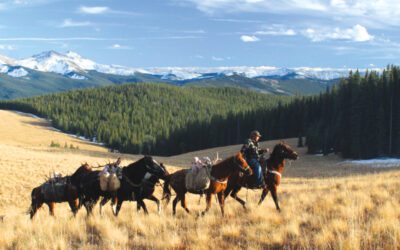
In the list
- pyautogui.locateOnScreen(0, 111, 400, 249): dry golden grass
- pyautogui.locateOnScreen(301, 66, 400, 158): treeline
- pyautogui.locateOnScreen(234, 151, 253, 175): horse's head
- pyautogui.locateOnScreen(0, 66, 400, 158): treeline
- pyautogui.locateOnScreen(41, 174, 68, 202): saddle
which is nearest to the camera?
pyautogui.locateOnScreen(0, 111, 400, 249): dry golden grass

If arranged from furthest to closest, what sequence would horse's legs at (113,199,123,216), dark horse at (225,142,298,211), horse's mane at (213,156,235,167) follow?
dark horse at (225,142,298,211)
horse's legs at (113,199,123,216)
horse's mane at (213,156,235,167)

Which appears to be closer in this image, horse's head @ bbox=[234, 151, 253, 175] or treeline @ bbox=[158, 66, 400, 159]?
horse's head @ bbox=[234, 151, 253, 175]

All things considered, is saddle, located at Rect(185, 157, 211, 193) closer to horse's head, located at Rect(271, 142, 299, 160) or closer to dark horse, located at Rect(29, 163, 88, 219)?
horse's head, located at Rect(271, 142, 299, 160)

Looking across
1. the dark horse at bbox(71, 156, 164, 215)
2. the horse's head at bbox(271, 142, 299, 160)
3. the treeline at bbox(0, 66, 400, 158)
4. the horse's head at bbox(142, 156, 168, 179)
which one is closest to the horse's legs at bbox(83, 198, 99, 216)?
the dark horse at bbox(71, 156, 164, 215)

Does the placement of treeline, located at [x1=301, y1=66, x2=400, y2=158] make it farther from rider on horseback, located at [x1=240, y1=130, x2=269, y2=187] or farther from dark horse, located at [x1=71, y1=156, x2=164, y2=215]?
dark horse, located at [x1=71, y1=156, x2=164, y2=215]

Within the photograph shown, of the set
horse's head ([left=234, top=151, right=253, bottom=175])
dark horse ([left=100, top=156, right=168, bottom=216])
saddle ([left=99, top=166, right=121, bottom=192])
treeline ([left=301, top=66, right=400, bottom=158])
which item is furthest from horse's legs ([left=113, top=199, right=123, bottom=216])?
treeline ([left=301, top=66, right=400, bottom=158])

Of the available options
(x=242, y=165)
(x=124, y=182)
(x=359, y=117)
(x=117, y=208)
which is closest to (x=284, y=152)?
(x=242, y=165)

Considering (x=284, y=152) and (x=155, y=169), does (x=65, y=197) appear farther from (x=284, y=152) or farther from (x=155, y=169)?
(x=284, y=152)

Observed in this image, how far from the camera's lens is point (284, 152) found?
1473 centimetres

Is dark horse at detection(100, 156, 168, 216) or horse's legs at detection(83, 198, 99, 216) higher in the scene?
dark horse at detection(100, 156, 168, 216)

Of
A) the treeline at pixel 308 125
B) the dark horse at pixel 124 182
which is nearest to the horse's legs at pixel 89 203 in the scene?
the dark horse at pixel 124 182

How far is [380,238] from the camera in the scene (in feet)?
26.0

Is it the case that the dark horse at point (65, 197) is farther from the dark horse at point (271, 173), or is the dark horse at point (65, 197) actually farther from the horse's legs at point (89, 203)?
the dark horse at point (271, 173)

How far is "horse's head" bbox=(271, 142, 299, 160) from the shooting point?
47.8ft
